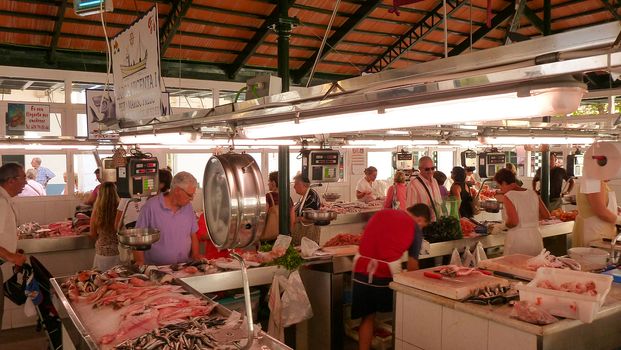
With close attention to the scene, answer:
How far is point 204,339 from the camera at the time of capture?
292cm


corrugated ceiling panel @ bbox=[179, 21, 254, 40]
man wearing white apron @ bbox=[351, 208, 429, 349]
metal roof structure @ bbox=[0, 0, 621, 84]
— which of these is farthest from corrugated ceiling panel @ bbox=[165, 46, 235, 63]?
man wearing white apron @ bbox=[351, 208, 429, 349]

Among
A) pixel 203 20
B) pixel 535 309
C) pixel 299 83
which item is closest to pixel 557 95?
pixel 535 309

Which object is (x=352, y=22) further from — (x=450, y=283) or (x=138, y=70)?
(x=450, y=283)

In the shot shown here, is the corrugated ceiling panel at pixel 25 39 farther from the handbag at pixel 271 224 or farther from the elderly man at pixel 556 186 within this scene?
the elderly man at pixel 556 186

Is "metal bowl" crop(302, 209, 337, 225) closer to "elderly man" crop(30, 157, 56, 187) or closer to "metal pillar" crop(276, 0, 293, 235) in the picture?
"metal pillar" crop(276, 0, 293, 235)

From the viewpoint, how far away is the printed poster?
8.58m

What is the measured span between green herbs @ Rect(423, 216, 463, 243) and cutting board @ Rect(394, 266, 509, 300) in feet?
8.48

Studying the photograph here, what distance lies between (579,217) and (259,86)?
4.68 metres

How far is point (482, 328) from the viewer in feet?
12.1

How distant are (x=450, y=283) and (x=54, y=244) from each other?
566 centimetres

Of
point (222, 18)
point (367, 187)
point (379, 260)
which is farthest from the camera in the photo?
point (367, 187)

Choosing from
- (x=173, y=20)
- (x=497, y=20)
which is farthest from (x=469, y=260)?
(x=497, y=20)

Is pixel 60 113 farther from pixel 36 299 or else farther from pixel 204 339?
pixel 204 339

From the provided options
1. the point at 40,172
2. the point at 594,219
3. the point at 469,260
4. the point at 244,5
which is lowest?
the point at 469,260
